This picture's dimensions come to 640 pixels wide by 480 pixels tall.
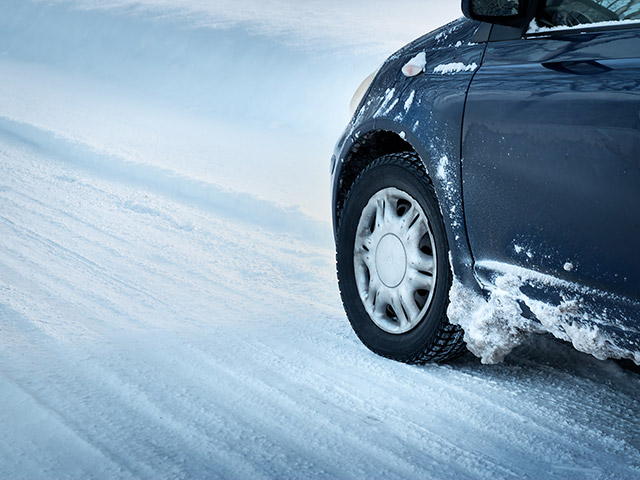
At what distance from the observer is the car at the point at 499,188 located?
7.07 feet

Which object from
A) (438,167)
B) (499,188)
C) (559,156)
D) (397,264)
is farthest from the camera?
(397,264)

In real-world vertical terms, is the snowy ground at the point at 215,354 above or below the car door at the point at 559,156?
below

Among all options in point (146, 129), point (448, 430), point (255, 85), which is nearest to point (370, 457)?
point (448, 430)

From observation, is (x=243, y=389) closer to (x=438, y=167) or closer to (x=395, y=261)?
(x=395, y=261)

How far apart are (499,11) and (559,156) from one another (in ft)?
1.80

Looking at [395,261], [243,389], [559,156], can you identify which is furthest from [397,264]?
[559,156]

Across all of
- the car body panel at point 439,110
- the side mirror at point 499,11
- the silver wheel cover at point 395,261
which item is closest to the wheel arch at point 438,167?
the car body panel at point 439,110

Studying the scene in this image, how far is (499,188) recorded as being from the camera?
2.50 metres

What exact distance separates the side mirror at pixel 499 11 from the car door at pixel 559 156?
0.07 m

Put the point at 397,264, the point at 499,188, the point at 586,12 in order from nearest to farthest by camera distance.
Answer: the point at 586,12 → the point at 499,188 → the point at 397,264

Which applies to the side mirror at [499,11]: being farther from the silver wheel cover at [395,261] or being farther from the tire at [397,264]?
the silver wheel cover at [395,261]

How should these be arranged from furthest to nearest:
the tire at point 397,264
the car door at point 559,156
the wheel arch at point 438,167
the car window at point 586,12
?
the tire at point 397,264 < the wheel arch at point 438,167 < the car window at point 586,12 < the car door at point 559,156

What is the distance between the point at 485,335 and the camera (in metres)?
2.66

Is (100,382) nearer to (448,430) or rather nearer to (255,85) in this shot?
(448,430)
